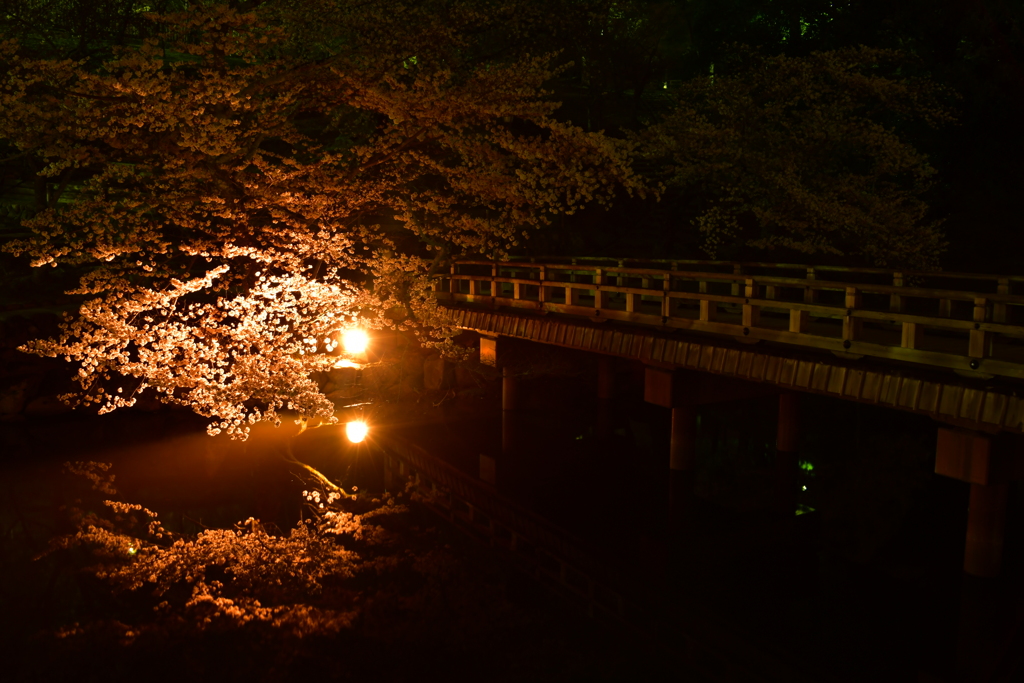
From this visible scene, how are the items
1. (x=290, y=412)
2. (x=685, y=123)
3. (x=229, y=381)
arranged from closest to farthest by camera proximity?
(x=229, y=381) → (x=290, y=412) → (x=685, y=123)

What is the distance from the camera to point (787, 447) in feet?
45.0

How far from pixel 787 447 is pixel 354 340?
885cm

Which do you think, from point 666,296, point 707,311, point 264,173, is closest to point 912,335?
point 707,311

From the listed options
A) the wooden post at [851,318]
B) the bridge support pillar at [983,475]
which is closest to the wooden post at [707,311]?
the wooden post at [851,318]

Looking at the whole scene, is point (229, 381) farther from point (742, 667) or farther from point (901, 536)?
point (901, 536)

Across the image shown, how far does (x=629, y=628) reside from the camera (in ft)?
29.7

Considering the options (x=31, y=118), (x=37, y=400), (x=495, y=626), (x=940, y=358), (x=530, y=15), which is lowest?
(x=495, y=626)

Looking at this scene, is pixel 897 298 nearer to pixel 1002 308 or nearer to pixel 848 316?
pixel 1002 308

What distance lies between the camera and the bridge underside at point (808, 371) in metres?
8.38

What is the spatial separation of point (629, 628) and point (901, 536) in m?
5.04

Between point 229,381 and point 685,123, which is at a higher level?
point 685,123

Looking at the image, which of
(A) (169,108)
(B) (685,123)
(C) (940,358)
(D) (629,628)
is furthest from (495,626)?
(B) (685,123)

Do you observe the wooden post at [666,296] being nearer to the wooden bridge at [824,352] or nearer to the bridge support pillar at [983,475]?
the wooden bridge at [824,352]

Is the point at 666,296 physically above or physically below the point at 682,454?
above
